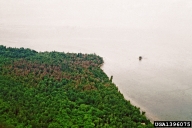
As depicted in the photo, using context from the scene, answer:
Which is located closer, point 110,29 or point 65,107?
point 65,107

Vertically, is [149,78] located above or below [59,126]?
above

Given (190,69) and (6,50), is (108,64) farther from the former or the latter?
(6,50)

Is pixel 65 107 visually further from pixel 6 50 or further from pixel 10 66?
pixel 6 50

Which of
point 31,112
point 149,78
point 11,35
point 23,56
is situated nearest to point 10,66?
point 23,56

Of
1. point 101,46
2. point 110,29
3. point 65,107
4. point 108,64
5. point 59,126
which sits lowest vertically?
point 59,126

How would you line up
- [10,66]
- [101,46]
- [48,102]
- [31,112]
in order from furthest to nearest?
[101,46], [10,66], [48,102], [31,112]

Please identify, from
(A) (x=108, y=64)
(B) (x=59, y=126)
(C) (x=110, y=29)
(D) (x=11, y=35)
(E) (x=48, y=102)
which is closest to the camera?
(B) (x=59, y=126)

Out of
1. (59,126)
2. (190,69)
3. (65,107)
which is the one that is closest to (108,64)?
(190,69)
